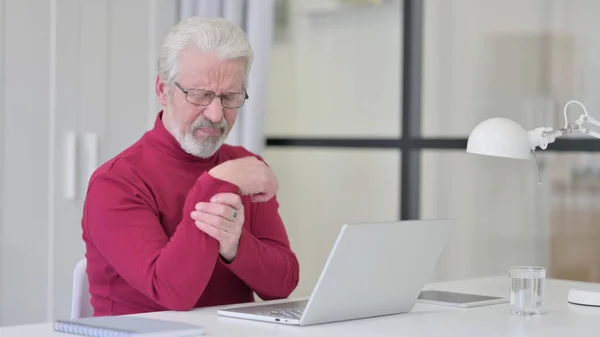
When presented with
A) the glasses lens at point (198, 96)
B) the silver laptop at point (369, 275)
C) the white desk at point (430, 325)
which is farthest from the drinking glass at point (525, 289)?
the glasses lens at point (198, 96)

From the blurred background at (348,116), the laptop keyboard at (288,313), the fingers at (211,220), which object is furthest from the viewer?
the blurred background at (348,116)

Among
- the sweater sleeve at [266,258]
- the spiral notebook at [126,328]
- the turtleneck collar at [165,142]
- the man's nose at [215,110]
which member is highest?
the man's nose at [215,110]

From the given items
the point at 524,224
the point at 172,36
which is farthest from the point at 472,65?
the point at 172,36

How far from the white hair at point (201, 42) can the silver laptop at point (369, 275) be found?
1.97 ft

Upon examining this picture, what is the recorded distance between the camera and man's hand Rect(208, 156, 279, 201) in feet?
6.45

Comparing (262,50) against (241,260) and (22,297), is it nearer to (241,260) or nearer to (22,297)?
(22,297)

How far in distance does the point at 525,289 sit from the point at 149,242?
762mm

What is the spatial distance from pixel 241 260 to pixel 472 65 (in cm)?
179

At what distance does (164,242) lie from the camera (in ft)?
6.51

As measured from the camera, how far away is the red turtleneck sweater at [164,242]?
1889 mm

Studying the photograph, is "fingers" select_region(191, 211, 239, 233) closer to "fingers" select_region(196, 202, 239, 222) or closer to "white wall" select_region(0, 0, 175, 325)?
"fingers" select_region(196, 202, 239, 222)

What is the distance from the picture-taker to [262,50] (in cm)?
381

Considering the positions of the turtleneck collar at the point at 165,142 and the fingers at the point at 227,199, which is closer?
the fingers at the point at 227,199

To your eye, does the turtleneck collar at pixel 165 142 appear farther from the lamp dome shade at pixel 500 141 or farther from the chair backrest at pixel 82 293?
the lamp dome shade at pixel 500 141
